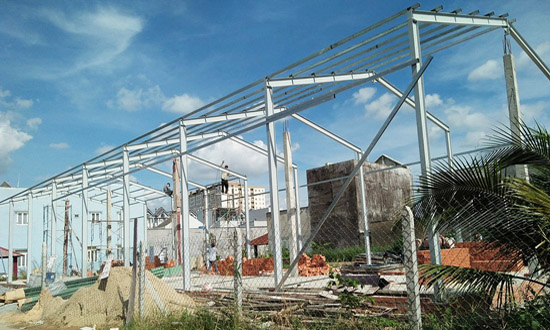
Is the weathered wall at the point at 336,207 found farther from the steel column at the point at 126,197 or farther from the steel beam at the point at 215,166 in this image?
the steel column at the point at 126,197

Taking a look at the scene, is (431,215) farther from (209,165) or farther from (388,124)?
(209,165)

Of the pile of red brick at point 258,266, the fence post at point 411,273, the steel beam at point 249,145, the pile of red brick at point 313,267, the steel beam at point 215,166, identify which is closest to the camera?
the fence post at point 411,273

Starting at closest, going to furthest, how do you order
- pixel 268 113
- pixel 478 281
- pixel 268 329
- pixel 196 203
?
pixel 478 281, pixel 268 329, pixel 268 113, pixel 196 203

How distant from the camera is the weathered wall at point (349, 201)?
2872 cm

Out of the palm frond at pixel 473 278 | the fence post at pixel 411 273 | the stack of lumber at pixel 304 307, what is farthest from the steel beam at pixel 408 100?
the fence post at pixel 411 273

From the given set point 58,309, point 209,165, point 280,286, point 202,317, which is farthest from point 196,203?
point 202,317

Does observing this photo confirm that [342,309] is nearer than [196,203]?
Yes

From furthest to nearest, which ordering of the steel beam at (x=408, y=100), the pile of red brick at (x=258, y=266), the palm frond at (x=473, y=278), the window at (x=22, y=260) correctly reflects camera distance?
the window at (x=22, y=260) → the pile of red brick at (x=258, y=266) → the steel beam at (x=408, y=100) → the palm frond at (x=473, y=278)

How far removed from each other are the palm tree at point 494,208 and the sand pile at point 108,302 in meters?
5.67

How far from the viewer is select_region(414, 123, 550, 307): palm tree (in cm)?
472

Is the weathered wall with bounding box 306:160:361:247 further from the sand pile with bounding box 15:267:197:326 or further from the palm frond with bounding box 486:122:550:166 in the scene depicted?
the palm frond with bounding box 486:122:550:166

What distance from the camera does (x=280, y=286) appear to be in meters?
9.86

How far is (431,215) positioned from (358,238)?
2311 centimetres

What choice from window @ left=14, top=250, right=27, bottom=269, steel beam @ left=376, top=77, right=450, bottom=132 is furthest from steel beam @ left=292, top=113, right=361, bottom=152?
window @ left=14, top=250, right=27, bottom=269
